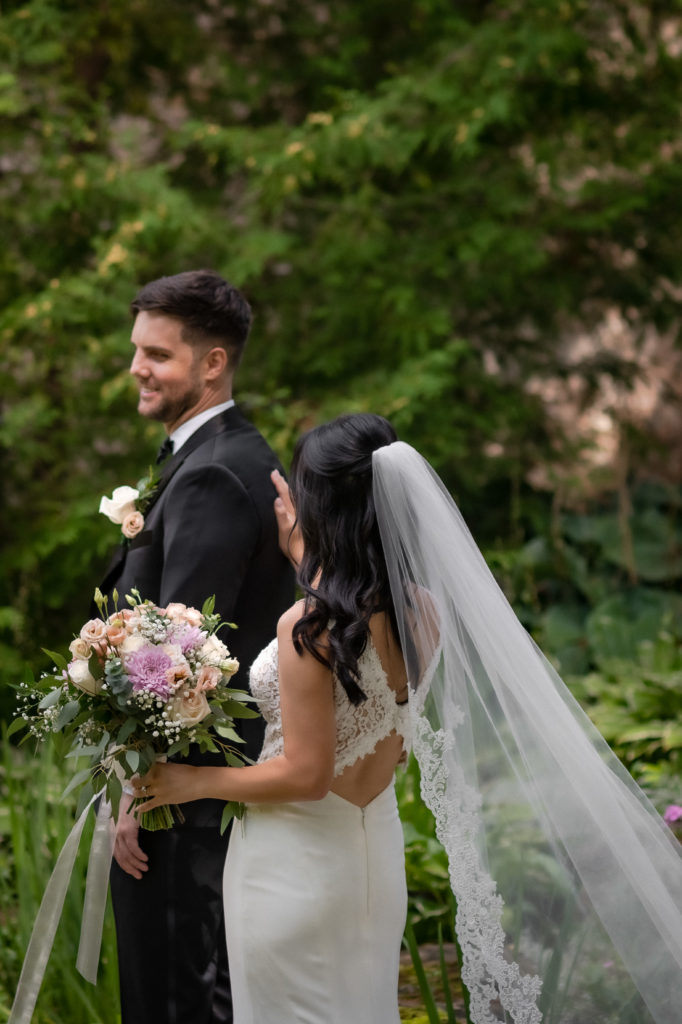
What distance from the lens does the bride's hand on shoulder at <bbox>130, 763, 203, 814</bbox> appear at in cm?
223

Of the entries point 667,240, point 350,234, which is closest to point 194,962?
point 350,234

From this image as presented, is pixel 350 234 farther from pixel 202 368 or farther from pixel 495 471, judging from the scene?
pixel 202 368

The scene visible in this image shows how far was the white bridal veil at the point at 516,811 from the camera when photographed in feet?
6.84

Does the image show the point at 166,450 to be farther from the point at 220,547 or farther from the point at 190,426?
the point at 220,547

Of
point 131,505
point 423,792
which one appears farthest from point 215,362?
point 423,792

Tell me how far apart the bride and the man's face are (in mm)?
810

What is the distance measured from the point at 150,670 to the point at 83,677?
14 centimetres

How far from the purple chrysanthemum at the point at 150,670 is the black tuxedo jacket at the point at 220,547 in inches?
19.4

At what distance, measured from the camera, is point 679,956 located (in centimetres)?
203

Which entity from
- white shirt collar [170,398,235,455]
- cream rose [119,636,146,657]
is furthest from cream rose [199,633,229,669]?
white shirt collar [170,398,235,455]

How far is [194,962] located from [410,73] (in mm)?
5231

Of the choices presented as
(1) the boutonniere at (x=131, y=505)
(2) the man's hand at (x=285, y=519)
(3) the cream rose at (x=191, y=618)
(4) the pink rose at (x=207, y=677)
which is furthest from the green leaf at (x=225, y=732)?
(1) the boutonniere at (x=131, y=505)

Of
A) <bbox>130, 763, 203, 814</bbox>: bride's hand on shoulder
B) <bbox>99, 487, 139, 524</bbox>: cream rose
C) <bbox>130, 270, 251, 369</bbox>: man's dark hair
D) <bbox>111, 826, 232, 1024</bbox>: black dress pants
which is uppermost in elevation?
<bbox>130, 270, 251, 369</bbox>: man's dark hair

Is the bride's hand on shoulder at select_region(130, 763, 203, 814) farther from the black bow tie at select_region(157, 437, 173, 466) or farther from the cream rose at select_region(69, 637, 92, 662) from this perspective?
the black bow tie at select_region(157, 437, 173, 466)
